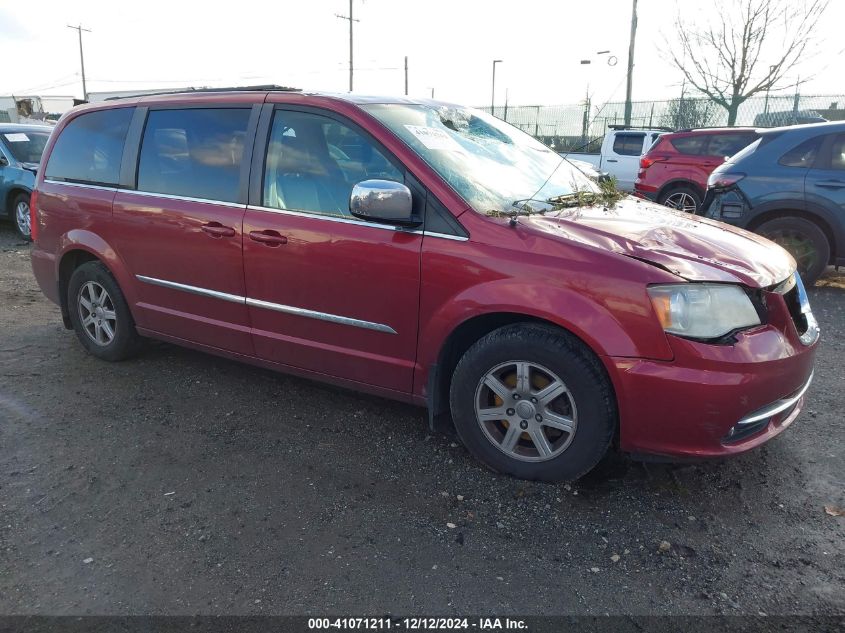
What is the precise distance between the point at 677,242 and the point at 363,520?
1.86m

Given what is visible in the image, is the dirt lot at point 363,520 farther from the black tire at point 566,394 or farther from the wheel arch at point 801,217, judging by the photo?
the wheel arch at point 801,217

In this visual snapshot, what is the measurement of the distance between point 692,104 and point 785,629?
77.3 ft

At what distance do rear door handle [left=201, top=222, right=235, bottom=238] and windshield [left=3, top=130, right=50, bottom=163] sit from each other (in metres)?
8.13

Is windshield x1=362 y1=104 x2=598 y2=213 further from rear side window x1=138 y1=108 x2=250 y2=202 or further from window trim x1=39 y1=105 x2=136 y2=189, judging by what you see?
window trim x1=39 y1=105 x2=136 y2=189

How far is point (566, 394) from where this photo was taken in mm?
2805

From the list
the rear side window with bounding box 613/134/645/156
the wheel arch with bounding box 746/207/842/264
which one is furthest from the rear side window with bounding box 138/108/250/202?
the rear side window with bounding box 613/134/645/156

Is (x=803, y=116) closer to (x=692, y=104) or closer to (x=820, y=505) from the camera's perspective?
(x=692, y=104)

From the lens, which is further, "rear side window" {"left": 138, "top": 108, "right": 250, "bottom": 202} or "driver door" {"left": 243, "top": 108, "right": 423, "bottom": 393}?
"rear side window" {"left": 138, "top": 108, "right": 250, "bottom": 202}

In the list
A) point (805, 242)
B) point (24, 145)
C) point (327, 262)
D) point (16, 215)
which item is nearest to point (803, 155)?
point (805, 242)

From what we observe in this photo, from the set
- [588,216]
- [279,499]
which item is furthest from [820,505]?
[279,499]

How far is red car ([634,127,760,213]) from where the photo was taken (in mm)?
10594

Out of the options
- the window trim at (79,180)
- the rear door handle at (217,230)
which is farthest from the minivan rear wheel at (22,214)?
the rear door handle at (217,230)

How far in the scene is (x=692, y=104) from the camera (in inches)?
884

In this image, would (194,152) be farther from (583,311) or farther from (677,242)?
(677,242)
